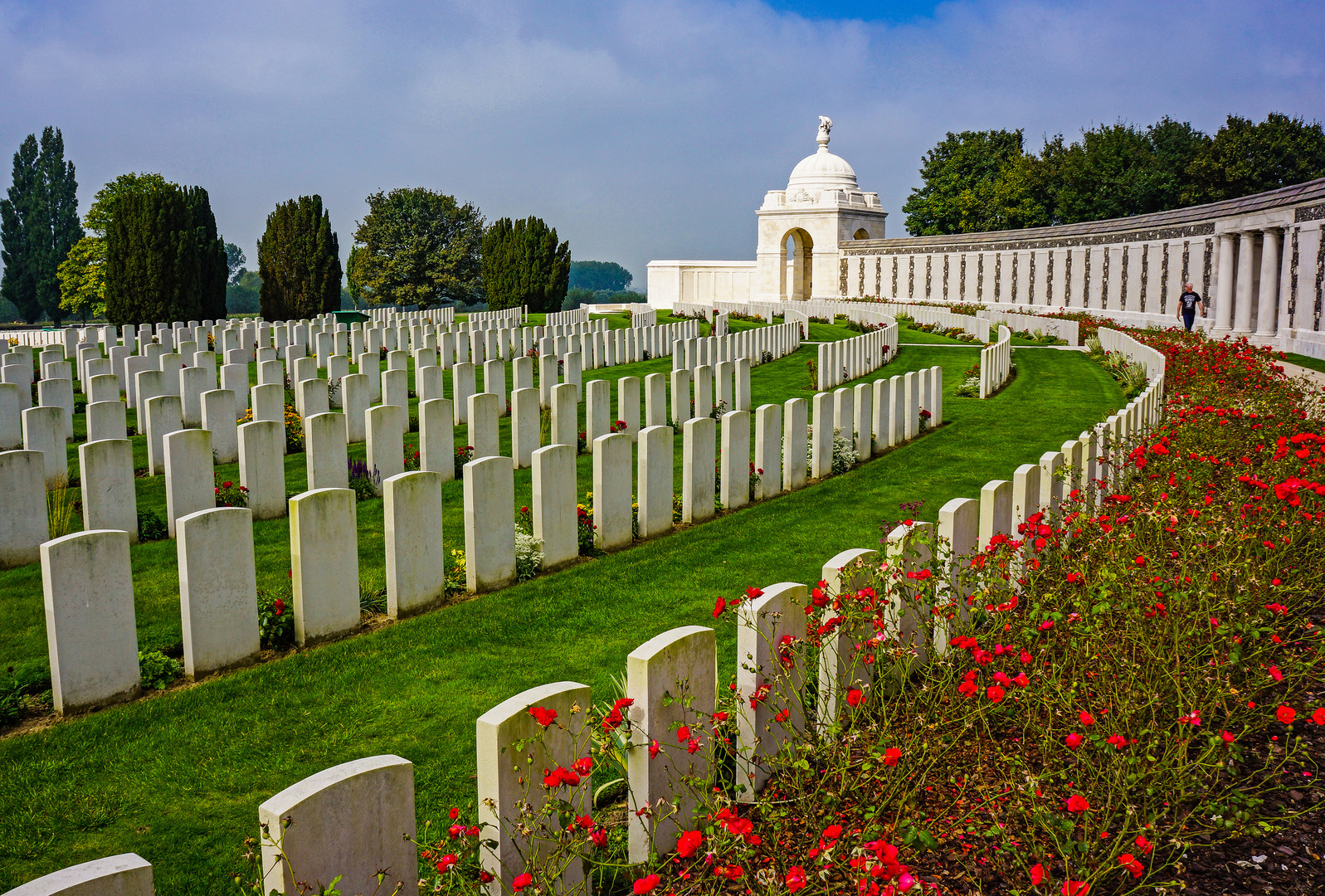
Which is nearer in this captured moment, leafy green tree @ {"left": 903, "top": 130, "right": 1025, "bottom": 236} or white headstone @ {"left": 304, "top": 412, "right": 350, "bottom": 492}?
white headstone @ {"left": 304, "top": 412, "right": 350, "bottom": 492}

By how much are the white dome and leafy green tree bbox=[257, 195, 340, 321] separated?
94.0 ft

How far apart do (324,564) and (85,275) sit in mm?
60882

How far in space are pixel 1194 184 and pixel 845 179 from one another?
1902 centimetres

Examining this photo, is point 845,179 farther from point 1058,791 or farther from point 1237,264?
point 1058,791

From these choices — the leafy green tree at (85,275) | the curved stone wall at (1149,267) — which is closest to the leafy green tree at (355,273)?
the leafy green tree at (85,275)

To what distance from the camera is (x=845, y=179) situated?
60.2 m

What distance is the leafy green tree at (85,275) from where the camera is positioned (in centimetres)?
5572

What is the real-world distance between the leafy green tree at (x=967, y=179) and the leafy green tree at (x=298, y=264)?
38.1 metres

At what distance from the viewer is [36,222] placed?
6512cm

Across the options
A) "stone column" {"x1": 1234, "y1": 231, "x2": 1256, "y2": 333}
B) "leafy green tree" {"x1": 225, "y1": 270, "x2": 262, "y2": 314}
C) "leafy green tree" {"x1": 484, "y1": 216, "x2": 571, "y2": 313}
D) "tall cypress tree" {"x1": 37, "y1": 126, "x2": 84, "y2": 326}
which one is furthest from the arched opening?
"leafy green tree" {"x1": 225, "y1": 270, "x2": 262, "y2": 314}

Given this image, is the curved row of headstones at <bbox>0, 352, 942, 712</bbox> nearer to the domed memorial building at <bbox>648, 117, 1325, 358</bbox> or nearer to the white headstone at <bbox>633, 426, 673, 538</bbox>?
the white headstone at <bbox>633, 426, 673, 538</bbox>

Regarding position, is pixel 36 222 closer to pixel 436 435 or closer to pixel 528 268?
pixel 528 268

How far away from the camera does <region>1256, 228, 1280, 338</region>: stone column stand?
27078 millimetres

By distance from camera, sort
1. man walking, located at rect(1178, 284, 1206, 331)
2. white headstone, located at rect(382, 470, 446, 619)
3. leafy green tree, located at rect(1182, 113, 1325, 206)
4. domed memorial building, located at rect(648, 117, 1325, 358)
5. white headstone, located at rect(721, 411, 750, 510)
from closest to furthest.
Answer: white headstone, located at rect(382, 470, 446, 619)
white headstone, located at rect(721, 411, 750, 510)
domed memorial building, located at rect(648, 117, 1325, 358)
man walking, located at rect(1178, 284, 1206, 331)
leafy green tree, located at rect(1182, 113, 1325, 206)
